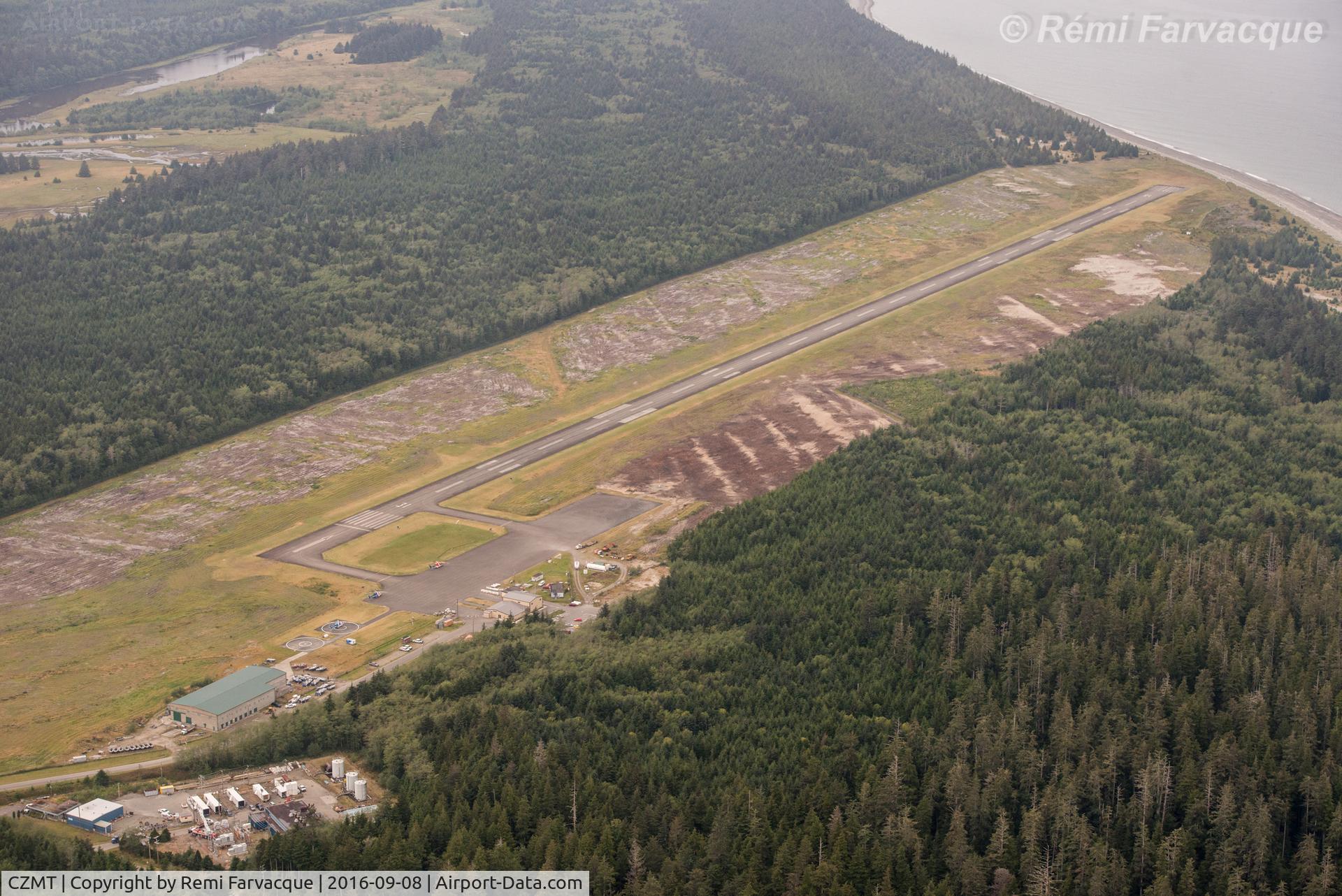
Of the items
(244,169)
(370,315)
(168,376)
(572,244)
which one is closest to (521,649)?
(168,376)

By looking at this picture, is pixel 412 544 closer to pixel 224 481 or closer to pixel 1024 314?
pixel 224 481

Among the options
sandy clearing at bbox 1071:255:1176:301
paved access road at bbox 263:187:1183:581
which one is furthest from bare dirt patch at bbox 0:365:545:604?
sandy clearing at bbox 1071:255:1176:301

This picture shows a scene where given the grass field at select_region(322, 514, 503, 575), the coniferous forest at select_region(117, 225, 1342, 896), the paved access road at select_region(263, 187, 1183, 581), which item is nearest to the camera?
the coniferous forest at select_region(117, 225, 1342, 896)

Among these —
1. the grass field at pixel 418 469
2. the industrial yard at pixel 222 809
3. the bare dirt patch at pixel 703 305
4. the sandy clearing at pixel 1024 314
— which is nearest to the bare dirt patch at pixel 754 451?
the grass field at pixel 418 469

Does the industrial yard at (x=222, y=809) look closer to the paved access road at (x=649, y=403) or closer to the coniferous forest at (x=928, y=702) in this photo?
the coniferous forest at (x=928, y=702)

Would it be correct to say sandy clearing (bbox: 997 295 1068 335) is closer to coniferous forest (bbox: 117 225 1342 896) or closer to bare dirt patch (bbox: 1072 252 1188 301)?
bare dirt patch (bbox: 1072 252 1188 301)

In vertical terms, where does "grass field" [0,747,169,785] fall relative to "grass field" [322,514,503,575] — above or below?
above
